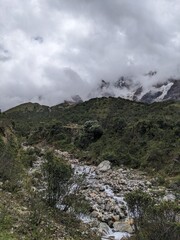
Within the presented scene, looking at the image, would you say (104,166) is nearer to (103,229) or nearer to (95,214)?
(95,214)

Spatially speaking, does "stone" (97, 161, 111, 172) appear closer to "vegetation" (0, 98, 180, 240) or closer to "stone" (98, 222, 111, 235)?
"vegetation" (0, 98, 180, 240)

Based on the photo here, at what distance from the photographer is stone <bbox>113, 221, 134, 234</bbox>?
63.0 feet

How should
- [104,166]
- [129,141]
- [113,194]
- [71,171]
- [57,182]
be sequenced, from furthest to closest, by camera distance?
[129,141] → [104,166] → [113,194] → [71,171] → [57,182]

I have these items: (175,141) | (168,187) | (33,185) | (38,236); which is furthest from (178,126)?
(38,236)

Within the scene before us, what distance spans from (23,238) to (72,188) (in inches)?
315

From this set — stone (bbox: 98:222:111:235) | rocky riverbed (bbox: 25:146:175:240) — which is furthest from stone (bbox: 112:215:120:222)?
stone (bbox: 98:222:111:235)

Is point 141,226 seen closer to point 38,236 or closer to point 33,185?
point 38,236

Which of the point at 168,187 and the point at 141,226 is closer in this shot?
the point at 141,226

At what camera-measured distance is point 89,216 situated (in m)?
20.5

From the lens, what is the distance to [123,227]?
1964 centimetres

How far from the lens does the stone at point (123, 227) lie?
19194mm

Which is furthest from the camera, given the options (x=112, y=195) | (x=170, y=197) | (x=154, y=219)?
(x=112, y=195)

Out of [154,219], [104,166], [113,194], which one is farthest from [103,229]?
[104,166]

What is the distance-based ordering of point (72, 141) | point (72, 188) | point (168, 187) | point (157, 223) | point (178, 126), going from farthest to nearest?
point (72, 141)
point (178, 126)
point (168, 187)
point (72, 188)
point (157, 223)
